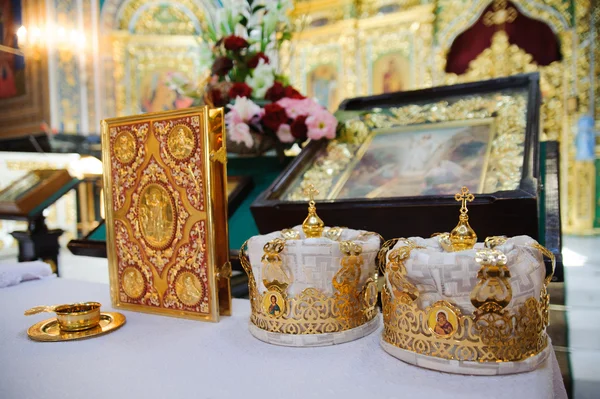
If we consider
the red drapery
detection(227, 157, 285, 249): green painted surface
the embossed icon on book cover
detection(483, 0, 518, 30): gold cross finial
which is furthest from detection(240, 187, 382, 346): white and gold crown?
detection(483, 0, 518, 30): gold cross finial

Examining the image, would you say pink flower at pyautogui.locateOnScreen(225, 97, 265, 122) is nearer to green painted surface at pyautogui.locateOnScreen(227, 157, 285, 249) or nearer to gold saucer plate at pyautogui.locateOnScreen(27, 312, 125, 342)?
green painted surface at pyautogui.locateOnScreen(227, 157, 285, 249)

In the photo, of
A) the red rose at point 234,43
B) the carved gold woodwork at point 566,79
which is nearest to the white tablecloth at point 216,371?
the red rose at point 234,43

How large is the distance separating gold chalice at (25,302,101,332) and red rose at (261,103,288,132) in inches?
37.0

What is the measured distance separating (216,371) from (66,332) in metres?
0.33

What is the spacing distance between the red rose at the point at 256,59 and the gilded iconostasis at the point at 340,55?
3.27 metres

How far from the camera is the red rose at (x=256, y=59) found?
180 cm

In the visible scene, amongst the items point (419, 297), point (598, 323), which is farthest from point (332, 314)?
point (598, 323)

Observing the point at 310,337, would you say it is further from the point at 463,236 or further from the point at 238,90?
the point at 238,90

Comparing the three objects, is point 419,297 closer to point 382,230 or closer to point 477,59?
point 382,230

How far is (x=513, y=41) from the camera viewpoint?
18.5 ft

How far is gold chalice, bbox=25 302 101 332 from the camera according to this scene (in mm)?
771

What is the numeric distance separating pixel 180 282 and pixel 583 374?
4.32 ft

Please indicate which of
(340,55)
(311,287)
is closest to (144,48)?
(340,55)

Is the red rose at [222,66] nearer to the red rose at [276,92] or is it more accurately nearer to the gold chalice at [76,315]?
the red rose at [276,92]
